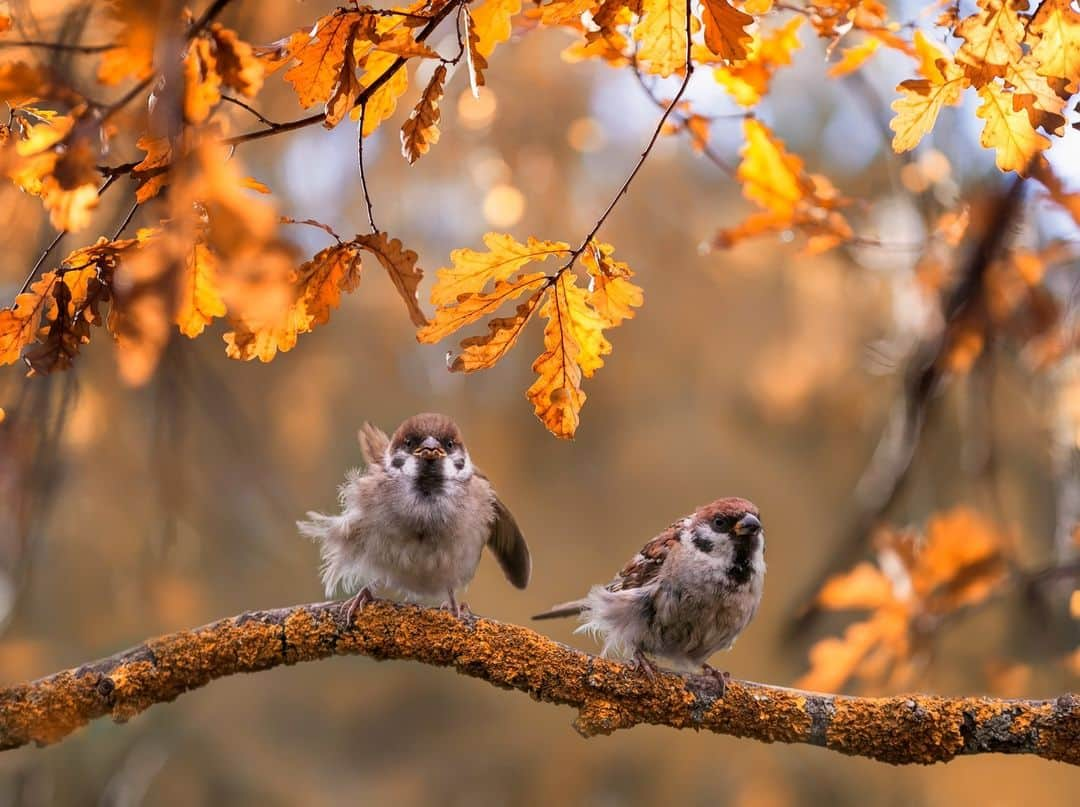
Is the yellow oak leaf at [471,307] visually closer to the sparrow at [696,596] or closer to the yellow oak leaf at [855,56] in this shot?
the yellow oak leaf at [855,56]

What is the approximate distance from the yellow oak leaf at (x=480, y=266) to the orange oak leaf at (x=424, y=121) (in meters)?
0.16

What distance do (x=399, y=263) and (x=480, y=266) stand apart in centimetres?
13

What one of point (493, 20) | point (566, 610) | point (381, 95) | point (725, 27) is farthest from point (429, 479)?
point (725, 27)

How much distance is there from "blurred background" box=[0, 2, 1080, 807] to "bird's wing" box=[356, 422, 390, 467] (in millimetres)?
1657

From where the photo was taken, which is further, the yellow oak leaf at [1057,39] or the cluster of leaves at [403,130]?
the yellow oak leaf at [1057,39]

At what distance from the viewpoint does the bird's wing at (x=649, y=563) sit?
2596 millimetres

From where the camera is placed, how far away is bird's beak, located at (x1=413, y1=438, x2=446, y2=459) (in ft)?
8.22

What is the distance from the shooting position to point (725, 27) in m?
1.37

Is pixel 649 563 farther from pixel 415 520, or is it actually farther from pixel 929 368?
pixel 929 368

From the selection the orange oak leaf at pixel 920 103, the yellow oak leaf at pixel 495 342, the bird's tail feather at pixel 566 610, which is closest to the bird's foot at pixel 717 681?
the bird's tail feather at pixel 566 610

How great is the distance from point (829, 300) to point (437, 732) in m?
3.07

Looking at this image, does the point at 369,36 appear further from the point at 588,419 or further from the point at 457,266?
the point at 588,419

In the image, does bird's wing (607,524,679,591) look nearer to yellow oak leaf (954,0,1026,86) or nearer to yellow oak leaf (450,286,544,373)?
yellow oak leaf (450,286,544,373)

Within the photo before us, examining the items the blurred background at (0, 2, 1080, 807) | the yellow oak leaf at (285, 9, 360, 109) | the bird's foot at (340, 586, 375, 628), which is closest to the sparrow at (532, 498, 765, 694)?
the bird's foot at (340, 586, 375, 628)
